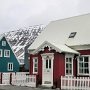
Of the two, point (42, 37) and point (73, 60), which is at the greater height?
point (42, 37)

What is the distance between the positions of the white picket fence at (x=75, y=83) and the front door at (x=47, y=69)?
5.91 feet

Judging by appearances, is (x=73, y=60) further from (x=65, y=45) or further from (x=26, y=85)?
(x=26, y=85)

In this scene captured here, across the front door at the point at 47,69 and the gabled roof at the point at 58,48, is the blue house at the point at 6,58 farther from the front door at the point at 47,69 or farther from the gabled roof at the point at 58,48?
the front door at the point at 47,69

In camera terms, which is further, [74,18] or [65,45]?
[74,18]

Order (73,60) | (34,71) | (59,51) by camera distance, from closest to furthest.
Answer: (59,51)
(73,60)
(34,71)

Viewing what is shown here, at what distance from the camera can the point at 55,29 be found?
119 feet

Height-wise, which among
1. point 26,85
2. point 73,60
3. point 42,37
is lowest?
point 26,85

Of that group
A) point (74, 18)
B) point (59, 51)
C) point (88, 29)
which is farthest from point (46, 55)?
point (74, 18)

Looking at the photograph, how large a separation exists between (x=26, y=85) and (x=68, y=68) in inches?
181

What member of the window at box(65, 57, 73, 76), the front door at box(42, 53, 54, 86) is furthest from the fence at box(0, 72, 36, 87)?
the window at box(65, 57, 73, 76)

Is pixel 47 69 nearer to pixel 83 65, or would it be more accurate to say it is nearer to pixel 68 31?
pixel 83 65

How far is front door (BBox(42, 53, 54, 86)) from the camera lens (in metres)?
29.6

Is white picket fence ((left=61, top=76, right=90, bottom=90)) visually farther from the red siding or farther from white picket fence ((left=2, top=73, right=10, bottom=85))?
white picket fence ((left=2, top=73, right=10, bottom=85))

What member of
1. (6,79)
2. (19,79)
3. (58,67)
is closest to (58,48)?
(58,67)
